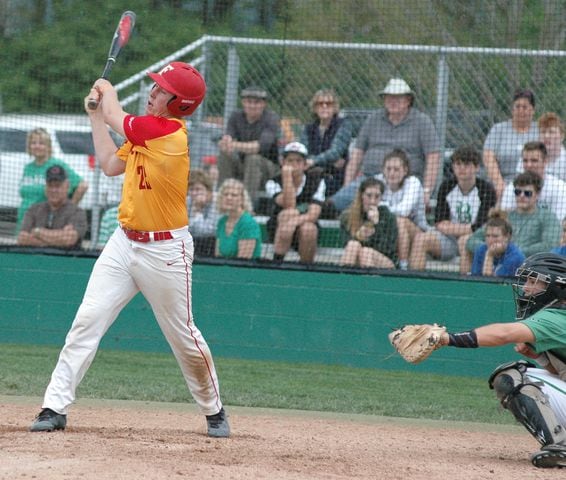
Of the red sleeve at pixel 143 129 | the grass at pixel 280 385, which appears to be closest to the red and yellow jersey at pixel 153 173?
the red sleeve at pixel 143 129

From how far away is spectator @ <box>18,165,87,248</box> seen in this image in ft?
30.4

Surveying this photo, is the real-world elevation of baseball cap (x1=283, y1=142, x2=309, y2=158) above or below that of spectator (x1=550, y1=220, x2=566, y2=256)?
above

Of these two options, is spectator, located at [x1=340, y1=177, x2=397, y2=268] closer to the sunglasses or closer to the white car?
the sunglasses

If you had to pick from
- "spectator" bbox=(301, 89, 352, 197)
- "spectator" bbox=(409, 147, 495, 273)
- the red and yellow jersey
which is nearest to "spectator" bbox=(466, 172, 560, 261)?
"spectator" bbox=(409, 147, 495, 273)

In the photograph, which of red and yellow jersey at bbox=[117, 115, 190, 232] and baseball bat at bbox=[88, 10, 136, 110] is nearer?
red and yellow jersey at bbox=[117, 115, 190, 232]

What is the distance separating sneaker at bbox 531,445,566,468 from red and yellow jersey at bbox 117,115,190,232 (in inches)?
81.7

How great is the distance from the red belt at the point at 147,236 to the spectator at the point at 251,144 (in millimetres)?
4154

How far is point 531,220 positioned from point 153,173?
4.30 meters

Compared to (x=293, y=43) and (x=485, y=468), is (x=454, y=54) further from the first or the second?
(x=485, y=468)

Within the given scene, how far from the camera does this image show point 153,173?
5.27 m

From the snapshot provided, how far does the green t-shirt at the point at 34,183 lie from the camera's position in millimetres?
9461

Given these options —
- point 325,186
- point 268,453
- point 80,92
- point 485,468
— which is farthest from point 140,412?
point 80,92

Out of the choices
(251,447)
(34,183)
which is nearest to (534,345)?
(251,447)

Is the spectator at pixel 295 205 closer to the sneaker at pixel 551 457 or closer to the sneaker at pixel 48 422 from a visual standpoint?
the sneaker at pixel 48 422
